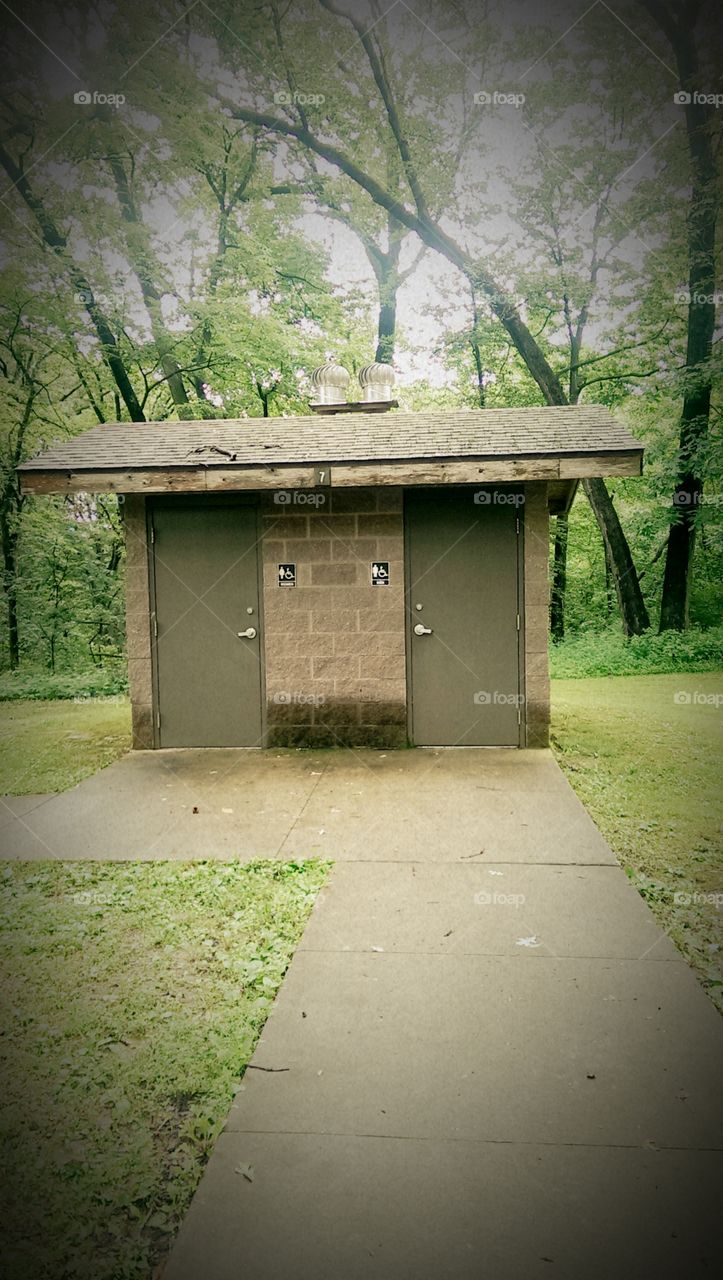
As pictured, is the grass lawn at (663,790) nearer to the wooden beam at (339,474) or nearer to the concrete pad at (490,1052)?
the concrete pad at (490,1052)

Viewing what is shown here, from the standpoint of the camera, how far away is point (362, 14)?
1777 centimetres

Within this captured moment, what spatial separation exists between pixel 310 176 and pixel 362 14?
11.8 ft

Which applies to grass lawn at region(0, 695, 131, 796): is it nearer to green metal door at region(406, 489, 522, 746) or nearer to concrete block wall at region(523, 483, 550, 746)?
green metal door at region(406, 489, 522, 746)

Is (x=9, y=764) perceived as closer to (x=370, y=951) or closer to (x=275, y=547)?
(x=275, y=547)

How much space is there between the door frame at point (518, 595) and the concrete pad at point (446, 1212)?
216 inches

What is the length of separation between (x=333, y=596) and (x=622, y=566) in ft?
36.3

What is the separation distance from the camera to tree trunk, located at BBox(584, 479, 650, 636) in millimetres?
16922

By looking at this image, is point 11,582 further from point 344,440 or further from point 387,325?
point 387,325

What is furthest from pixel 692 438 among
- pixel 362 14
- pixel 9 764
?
pixel 9 764

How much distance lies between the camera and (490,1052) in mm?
2818

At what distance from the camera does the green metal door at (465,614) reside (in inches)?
303

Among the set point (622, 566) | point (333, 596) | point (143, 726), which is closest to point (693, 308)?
point (622, 566)

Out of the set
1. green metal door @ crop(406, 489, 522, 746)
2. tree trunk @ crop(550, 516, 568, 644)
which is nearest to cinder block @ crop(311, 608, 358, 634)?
green metal door @ crop(406, 489, 522, 746)

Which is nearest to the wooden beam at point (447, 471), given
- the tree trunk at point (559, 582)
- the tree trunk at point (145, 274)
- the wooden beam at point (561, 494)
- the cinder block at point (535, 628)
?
the cinder block at point (535, 628)
